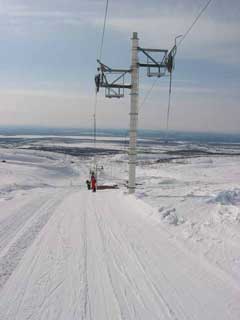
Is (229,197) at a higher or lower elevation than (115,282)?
lower

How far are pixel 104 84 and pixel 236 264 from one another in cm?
1321

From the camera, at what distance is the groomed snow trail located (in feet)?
15.0

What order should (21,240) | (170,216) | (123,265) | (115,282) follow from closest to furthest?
1. (115,282)
2. (123,265)
3. (21,240)
4. (170,216)

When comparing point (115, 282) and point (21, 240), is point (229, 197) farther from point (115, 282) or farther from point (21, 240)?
point (115, 282)

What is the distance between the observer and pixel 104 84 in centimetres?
1780

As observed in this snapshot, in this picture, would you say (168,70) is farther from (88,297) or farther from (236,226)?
(88,297)

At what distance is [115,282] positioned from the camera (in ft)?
18.0

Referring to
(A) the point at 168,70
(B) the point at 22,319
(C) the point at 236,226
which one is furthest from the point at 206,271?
(A) the point at 168,70

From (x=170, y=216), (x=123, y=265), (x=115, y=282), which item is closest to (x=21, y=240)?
(x=123, y=265)

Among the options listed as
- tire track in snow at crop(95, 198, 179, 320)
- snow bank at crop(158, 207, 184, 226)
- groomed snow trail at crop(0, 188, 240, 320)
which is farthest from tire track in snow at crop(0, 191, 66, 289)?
snow bank at crop(158, 207, 184, 226)

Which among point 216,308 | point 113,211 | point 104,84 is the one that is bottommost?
point 113,211

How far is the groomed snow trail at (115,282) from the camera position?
4.58m

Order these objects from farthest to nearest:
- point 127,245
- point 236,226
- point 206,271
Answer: point 236,226
point 127,245
point 206,271

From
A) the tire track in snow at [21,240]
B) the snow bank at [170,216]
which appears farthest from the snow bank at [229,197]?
the tire track in snow at [21,240]
